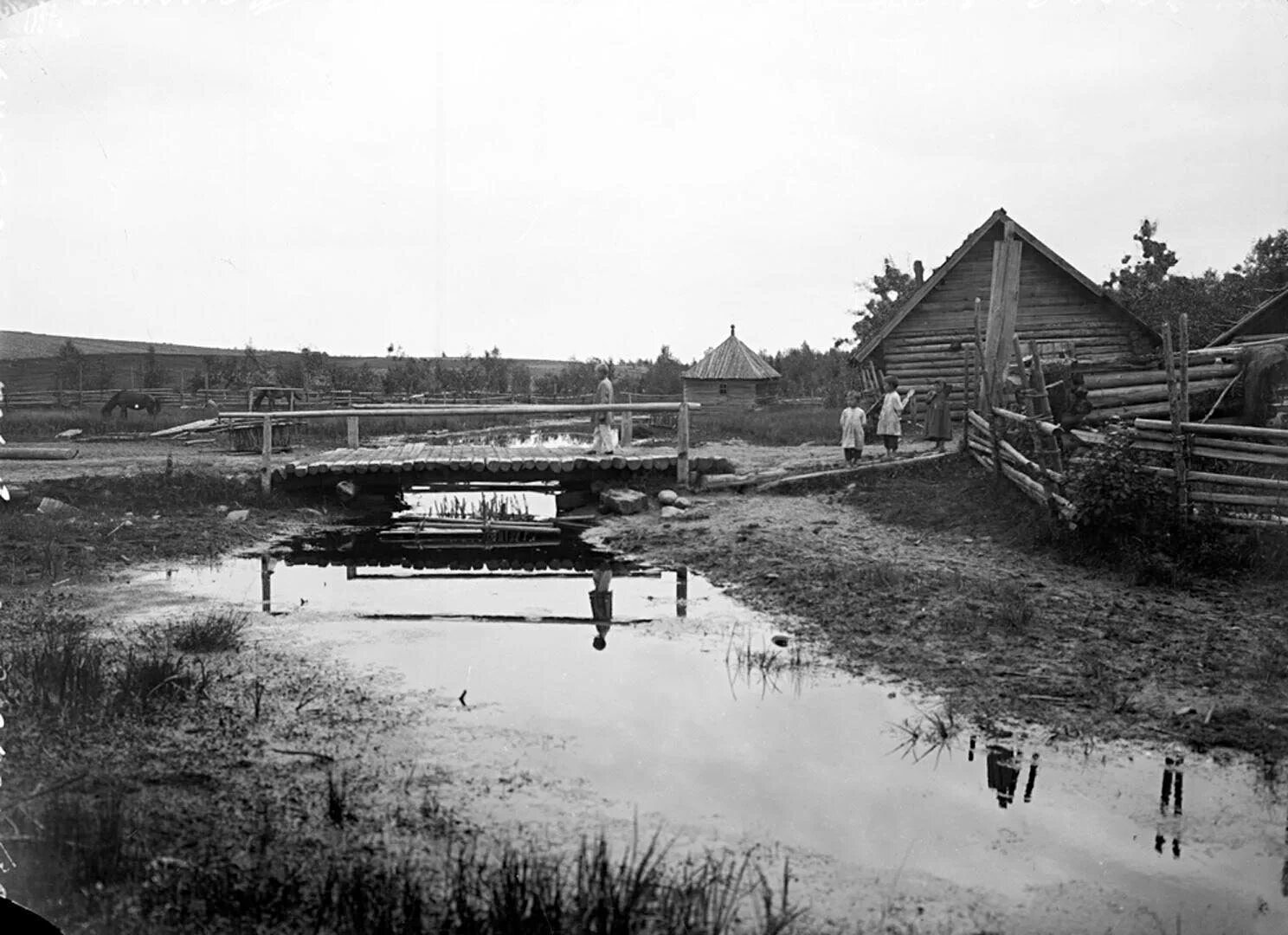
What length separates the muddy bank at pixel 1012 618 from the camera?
563 cm

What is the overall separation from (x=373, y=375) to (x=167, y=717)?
34941 mm

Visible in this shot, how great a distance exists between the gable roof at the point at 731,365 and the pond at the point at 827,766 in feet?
98.8

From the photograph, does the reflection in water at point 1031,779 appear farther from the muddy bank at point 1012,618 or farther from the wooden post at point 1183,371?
the wooden post at point 1183,371

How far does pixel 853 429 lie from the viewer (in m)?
15.2

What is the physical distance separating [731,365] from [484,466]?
80.7 feet

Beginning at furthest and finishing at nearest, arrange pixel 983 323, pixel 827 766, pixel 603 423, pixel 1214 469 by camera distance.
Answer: pixel 983 323 → pixel 603 423 → pixel 1214 469 → pixel 827 766

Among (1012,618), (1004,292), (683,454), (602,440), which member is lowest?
(1012,618)

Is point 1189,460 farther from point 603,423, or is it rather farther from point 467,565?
point 603,423

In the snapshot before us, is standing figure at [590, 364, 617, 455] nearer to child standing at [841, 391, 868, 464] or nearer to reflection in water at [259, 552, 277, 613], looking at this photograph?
child standing at [841, 391, 868, 464]

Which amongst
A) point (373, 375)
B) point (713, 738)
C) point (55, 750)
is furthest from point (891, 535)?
point (373, 375)

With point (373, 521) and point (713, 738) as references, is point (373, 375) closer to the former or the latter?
point (373, 521)

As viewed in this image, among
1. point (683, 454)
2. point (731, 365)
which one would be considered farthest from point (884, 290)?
point (683, 454)

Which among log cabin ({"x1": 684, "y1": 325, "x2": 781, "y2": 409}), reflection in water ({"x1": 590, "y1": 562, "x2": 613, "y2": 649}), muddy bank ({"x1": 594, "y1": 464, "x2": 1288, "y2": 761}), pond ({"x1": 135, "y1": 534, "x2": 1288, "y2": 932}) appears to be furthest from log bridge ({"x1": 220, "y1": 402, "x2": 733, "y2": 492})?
log cabin ({"x1": 684, "y1": 325, "x2": 781, "y2": 409})

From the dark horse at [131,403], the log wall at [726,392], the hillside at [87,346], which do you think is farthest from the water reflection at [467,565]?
the hillside at [87,346]
